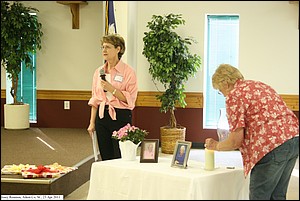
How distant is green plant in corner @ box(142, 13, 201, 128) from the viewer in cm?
611

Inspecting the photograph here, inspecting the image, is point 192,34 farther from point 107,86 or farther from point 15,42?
point 107,86

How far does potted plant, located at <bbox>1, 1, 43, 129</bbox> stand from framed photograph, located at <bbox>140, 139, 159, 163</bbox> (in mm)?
3111

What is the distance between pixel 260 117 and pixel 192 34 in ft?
12.7

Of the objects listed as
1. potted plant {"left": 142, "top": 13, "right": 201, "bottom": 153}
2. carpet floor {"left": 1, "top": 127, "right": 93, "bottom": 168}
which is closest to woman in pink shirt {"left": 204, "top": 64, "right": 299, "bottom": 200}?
carpet floor {"left": 1, "top": 127, "right": 93, "bottom": 168}

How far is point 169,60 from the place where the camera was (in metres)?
6.10

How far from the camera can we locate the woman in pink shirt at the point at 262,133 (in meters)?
2.78

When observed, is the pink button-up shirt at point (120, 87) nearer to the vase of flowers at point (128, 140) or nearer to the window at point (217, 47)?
the vase of flowers at point (128, 140)

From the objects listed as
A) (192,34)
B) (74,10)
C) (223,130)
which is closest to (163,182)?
(223,130)

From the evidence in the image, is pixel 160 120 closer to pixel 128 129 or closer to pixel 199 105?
pixel 199 105

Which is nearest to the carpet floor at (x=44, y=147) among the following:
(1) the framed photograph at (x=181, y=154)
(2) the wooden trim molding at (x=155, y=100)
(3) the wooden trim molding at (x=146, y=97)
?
(3) the wooden trim molding at (x=146, y=97)

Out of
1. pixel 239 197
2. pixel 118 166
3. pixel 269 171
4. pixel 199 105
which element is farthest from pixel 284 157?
pixel 199 105

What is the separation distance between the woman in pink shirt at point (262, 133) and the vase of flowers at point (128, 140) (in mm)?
760

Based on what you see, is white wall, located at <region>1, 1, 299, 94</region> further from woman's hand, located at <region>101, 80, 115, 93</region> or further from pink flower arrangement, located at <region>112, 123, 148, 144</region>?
pink flower arrangement, located at <region>112, 123, 148, 144</region>

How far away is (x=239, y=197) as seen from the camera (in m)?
3.22
